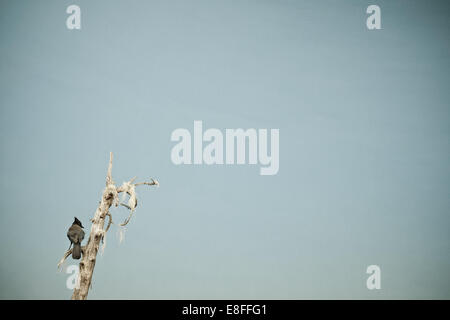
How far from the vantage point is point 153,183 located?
24.8ft

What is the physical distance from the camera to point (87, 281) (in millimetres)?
7180
